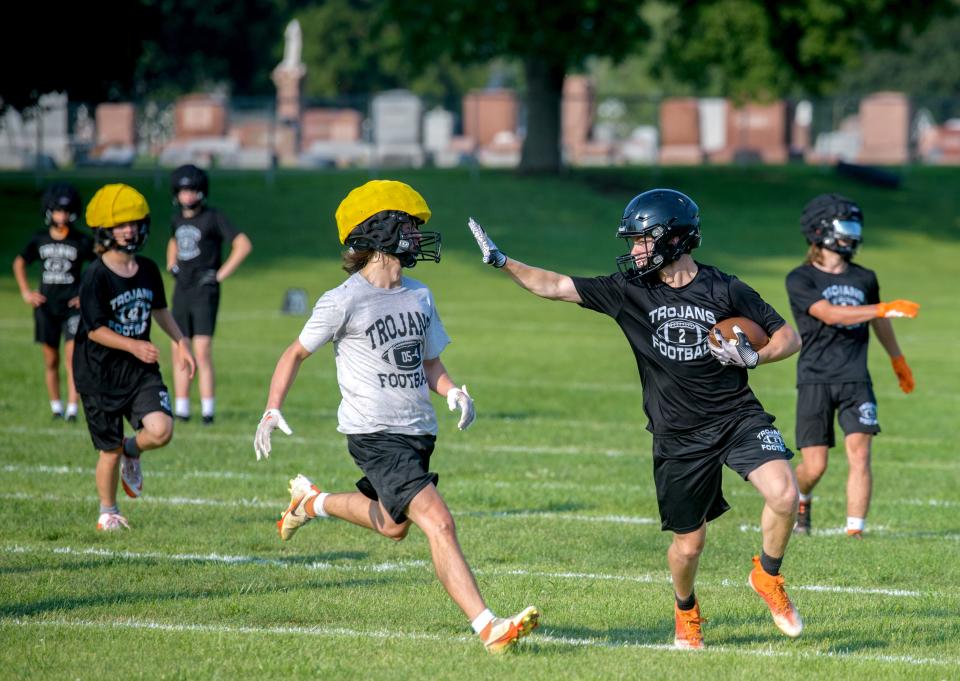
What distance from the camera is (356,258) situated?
711cm

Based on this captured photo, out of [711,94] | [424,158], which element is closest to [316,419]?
[424,158]

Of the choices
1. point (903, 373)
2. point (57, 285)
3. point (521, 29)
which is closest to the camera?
point (903, 373)

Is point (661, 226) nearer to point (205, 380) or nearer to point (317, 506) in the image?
point (317, 506)

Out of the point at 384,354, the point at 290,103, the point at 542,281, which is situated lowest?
the point at 290,103

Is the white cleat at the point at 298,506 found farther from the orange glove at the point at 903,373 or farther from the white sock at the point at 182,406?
the white sock at the point at 182,406

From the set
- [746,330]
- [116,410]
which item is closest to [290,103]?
[116,410]

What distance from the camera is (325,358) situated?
19938 millimetres

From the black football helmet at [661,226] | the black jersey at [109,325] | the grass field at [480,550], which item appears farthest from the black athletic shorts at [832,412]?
the black jersey at [109,325]

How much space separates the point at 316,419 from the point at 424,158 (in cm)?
3473

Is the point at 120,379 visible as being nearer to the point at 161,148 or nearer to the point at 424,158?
the point at 161,148

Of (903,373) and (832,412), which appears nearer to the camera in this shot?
(832,412)

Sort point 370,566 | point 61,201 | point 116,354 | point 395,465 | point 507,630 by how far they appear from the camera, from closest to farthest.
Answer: point 507,630 → point 395,465 → point 370,566 → point 116,354 → point 61,201

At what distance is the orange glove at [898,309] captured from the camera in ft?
28.6

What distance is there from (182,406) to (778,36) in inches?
1161
